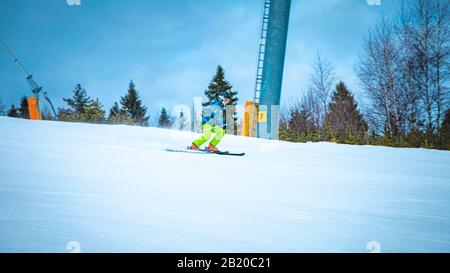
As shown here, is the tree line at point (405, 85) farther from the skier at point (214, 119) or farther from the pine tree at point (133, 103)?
the pine tree at point (133, 103)

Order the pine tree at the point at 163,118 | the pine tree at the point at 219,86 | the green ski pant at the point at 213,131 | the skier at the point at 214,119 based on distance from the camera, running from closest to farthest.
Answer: the skier at the point at 214,119 → the green ski pant at the point at 213,131 → the pine tree at the point at 219,86 → the pine tree at the point at 163,118

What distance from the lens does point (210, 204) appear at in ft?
10.8

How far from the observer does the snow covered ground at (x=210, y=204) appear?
2.39m

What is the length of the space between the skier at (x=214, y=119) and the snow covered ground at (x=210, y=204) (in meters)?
1.59

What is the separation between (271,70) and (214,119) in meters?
7.26

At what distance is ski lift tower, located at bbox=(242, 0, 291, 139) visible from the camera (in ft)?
45.3

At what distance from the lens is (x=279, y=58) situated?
1388 centimetres

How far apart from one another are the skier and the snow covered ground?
5.22ft

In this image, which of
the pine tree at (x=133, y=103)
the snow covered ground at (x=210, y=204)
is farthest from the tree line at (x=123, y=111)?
the snow covered ground at (x=210, y=204)

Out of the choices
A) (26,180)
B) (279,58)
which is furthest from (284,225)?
(279,58)

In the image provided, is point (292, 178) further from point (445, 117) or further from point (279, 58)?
point (445, 117)

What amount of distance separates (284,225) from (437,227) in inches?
63.7

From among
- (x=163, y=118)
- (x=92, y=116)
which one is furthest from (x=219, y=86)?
(x=163, y=118)

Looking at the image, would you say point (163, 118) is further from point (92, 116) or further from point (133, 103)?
point (92, 116)
